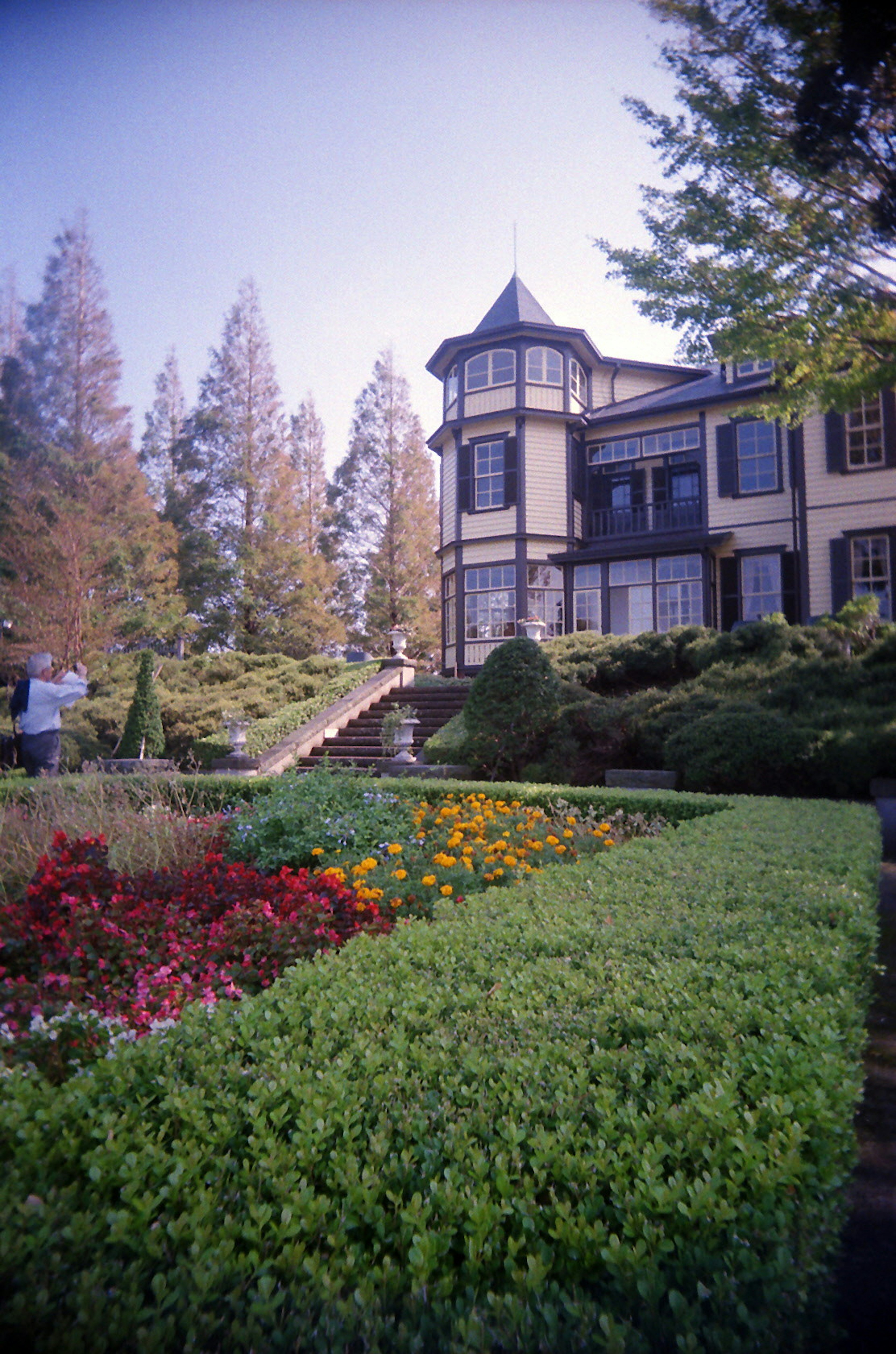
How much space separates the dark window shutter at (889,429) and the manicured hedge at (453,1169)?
672 inches

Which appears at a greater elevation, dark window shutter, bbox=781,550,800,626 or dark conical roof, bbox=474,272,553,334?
dark conical roof, bbox=474,272,553,334

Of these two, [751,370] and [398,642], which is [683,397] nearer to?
[751,370]

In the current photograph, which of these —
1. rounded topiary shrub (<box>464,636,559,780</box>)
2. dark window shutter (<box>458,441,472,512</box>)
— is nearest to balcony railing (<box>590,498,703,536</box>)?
dark window shutter (<box>458,441,472,512</box>)

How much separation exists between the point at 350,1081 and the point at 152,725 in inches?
560

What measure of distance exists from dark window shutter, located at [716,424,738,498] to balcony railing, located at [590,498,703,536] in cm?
101

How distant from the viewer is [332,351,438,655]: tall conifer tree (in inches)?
1094

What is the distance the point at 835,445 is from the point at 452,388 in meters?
10.7

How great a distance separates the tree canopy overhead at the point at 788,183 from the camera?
6.10 ft

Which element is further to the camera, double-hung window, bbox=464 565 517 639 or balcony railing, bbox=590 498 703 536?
double-hung window, bbox=464 565 517 639

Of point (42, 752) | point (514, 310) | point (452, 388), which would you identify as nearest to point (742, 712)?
point (42, 752)

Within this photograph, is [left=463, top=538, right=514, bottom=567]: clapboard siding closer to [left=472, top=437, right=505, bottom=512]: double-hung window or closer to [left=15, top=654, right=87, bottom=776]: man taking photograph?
[left=472, top=437, right=505, bottom=512]: double-hung window

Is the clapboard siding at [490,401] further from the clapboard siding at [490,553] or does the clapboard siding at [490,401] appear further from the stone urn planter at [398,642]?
the stone urn planter at [398,642]

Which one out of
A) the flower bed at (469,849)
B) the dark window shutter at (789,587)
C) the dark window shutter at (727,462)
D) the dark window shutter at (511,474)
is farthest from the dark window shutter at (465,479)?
the flower bed at (469,849)

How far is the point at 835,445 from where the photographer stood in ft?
55.0
